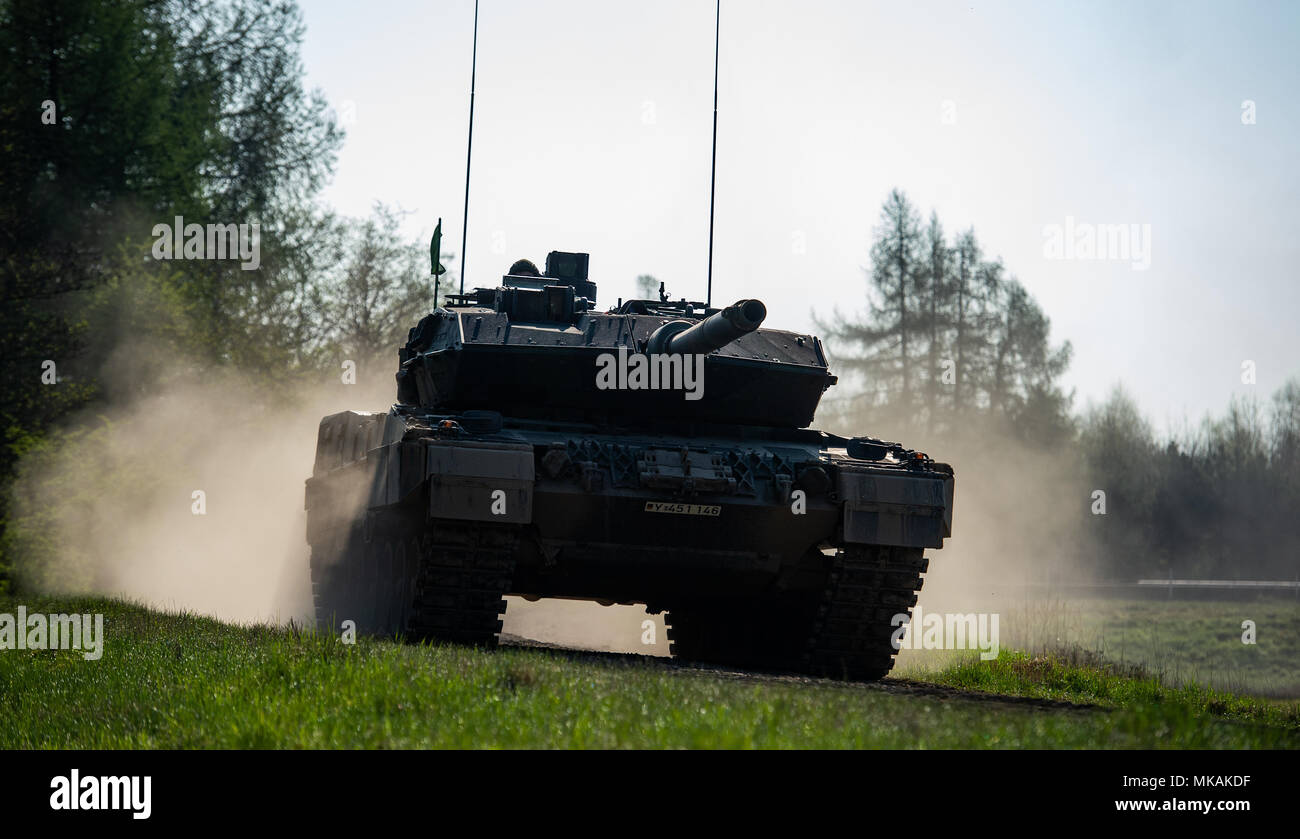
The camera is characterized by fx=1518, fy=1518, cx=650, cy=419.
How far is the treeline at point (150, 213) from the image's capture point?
24.4 m

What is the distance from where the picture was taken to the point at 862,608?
12109 millimetres

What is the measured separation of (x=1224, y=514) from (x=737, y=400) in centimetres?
4461

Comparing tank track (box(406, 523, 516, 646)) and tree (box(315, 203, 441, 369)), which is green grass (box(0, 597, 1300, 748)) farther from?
tree (box(315, 203, 441, 369))

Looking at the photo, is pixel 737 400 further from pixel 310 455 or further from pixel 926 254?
pixel 926 254

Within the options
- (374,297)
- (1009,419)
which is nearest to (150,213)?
(374,297)

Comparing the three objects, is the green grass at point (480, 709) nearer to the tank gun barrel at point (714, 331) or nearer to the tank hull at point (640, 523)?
the tank hull at point (640, 523)

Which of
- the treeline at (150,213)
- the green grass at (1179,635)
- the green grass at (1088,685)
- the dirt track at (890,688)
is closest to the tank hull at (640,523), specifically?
the dirt track at (890,688)

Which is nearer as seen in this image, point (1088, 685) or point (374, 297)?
point (1088, 685)

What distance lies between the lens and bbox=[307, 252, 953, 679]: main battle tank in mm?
11188

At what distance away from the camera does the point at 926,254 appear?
160 feet

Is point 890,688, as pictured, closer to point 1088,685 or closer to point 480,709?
point 480,709

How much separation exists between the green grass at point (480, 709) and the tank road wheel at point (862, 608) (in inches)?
71.1

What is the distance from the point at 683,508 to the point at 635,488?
0.40m
